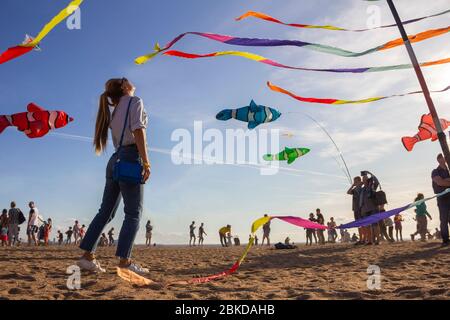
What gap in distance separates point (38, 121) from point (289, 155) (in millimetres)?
9749

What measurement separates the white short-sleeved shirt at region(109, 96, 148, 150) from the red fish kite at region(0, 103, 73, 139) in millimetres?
6399

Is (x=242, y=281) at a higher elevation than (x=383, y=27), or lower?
lower

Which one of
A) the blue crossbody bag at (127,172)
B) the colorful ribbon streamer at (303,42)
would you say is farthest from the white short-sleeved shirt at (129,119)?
the colorful ribbon streamer at (303,42)

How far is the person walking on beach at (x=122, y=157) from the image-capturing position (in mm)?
3611

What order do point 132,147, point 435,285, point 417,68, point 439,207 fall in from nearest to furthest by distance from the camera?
point 417,68
point 435,285
point 132,147
point 439,207

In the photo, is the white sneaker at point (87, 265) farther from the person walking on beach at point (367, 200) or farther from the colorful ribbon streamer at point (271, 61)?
the person walking on beach at point (367, 200)

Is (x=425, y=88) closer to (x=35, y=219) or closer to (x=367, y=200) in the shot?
(x=367, y=200)

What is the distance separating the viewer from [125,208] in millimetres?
3652
